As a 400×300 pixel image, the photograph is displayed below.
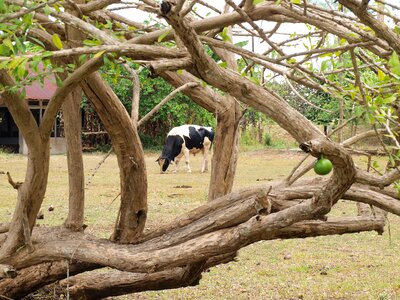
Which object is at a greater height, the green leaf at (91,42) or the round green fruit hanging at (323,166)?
the green leaf at (91,42)

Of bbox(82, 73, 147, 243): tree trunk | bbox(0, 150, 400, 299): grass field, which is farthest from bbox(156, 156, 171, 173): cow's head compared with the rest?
bbox(82, 73, 147, 243): tree trunk

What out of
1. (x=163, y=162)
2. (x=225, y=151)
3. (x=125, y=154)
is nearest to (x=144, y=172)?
(x=125, y=154)

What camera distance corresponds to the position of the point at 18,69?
3506mm

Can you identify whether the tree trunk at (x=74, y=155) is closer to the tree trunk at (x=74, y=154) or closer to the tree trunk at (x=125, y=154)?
the tree trunk at (x=74, y=154)

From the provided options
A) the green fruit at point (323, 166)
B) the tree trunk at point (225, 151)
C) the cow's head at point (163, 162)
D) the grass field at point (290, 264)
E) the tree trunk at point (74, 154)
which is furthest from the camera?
the cow's head at point (163, 162)

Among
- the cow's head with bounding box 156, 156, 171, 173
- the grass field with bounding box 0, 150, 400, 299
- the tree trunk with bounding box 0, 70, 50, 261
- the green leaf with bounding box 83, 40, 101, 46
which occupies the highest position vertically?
the green leaf with bounding box 83, 40, 101, 46

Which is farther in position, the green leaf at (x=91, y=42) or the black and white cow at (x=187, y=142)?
the black and white cow at (x=187, y=142)

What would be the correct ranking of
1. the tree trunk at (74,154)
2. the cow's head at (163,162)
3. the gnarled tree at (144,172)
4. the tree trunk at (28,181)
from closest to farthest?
the gnarled tree at (144,172) → the tree trunk at (28,181) → the tree trunk at (74,154) → the cow's head at (163,162)

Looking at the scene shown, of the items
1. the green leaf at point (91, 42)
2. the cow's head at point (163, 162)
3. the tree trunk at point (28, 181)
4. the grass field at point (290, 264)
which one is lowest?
the grass field at point (290, 264)

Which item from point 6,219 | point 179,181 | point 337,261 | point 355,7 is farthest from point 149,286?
point 179,181

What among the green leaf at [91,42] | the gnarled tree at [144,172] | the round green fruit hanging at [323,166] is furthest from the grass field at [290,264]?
the round green fruit hanging at [323,166]

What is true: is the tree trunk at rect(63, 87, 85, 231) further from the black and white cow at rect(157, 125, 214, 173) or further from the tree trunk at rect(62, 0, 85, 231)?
the black and white cow at rect(157, 125, 214, 173)

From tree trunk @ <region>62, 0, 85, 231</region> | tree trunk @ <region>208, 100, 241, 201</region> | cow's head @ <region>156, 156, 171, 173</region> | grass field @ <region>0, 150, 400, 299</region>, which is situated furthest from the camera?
cow's head @ <region>156, 156, 171, 173</region>

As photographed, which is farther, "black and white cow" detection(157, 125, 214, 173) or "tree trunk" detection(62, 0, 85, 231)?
"black and white cow" detection(157, 125, 214, 173)
